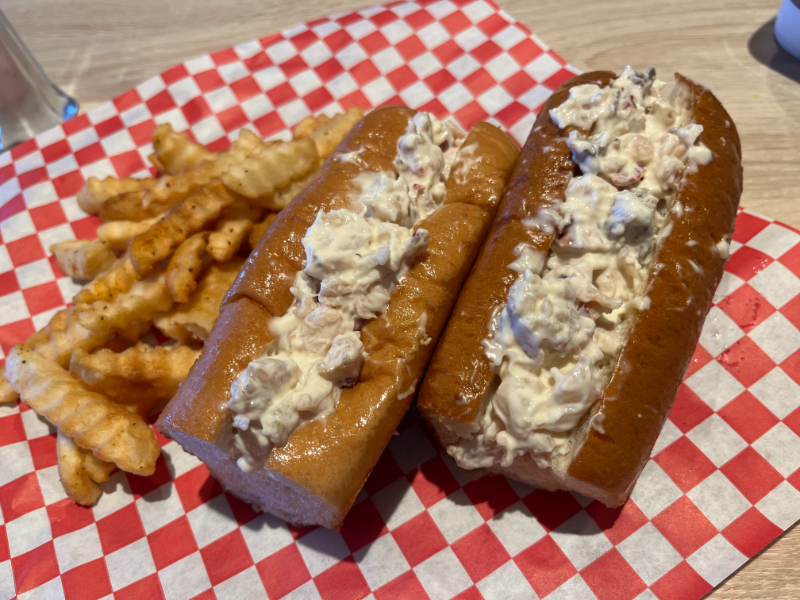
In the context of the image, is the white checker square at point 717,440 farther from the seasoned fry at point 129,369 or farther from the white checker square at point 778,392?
A: the seasoned fry at point 129,369

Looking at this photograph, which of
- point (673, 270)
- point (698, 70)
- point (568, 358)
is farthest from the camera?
point (698, 70)

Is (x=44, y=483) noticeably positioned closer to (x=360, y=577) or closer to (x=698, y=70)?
(x=360, y=577)

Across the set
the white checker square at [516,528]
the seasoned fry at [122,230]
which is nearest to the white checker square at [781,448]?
the white checker square at [516,528]

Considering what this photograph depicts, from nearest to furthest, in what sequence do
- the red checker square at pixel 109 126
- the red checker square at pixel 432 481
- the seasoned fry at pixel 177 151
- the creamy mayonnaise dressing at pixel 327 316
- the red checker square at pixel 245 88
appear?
the creamy mayonnaise dressing at pixel 327 316
the red checker square at pixel 432 481
the seasoned fry at pixel 177 151
the red checker square at pixel 109 126
the red checker square at pixel 245 88

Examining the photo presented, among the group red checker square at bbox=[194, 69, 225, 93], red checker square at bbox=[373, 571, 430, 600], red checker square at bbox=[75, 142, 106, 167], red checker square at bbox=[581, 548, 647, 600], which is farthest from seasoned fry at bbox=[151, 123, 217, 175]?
red checker square at bbox=[581, 548, 647, 600]

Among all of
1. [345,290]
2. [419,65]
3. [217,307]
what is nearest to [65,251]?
[217,307]

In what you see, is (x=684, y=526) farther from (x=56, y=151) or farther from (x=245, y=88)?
(x=56, y=151)
